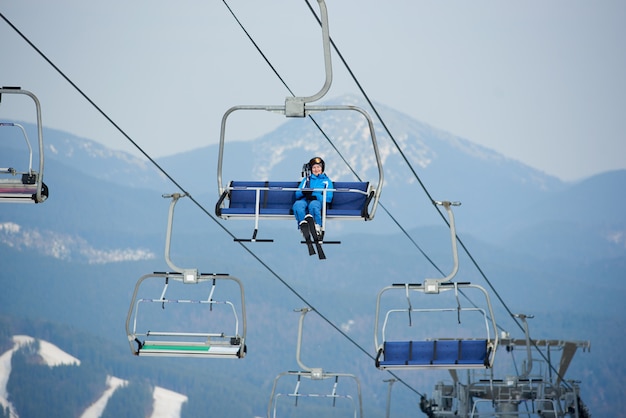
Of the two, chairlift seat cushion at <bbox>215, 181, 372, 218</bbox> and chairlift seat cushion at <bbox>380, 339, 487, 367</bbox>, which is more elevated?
chairlift seat cushion at <bbox>215, 181, 372, 218</bbox>

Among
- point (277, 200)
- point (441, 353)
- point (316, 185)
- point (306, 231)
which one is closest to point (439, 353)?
point (441, 353)

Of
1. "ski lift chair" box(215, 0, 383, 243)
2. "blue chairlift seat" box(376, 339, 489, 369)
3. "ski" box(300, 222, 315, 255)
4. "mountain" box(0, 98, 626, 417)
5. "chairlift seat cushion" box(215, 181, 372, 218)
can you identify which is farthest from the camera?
"mountain" box(0, 98, 626, 417)

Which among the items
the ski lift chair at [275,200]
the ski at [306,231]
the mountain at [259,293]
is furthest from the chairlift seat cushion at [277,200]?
the mountain at [259,293]

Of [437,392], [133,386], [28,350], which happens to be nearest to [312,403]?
[133,386]

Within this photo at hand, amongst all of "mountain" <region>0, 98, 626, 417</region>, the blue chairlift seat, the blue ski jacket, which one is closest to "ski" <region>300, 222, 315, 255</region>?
the blue ski jacket

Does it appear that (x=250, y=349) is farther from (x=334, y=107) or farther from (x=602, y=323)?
(x=334, y=107)

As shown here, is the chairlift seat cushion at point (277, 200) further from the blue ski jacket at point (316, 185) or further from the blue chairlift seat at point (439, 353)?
the blue chairlift seat at point (439, 353)

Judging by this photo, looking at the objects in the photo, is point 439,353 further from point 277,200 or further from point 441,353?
point 277,200

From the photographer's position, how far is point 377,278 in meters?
191

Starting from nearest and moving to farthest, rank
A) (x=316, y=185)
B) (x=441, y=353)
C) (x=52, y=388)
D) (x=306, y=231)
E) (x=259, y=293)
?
(x=306, y=231) → (x=316, y=185) → (x=441, y=353) → (x=52, y=388) → (x=259, y=293)

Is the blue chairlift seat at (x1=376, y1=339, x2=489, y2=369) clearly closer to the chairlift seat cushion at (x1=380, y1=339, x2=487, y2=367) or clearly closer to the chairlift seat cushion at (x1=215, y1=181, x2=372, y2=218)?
the chairlift seat cushion at (x1=380, y1=339, x2=487, y2=367)

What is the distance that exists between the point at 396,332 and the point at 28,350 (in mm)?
46876

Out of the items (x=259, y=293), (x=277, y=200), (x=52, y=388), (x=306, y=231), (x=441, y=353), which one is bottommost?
(x=441, y=353)

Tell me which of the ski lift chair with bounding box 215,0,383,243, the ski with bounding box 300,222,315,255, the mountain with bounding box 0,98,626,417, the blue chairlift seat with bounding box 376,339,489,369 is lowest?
the blue chairlift seat with bounding box 376,339,489,369
